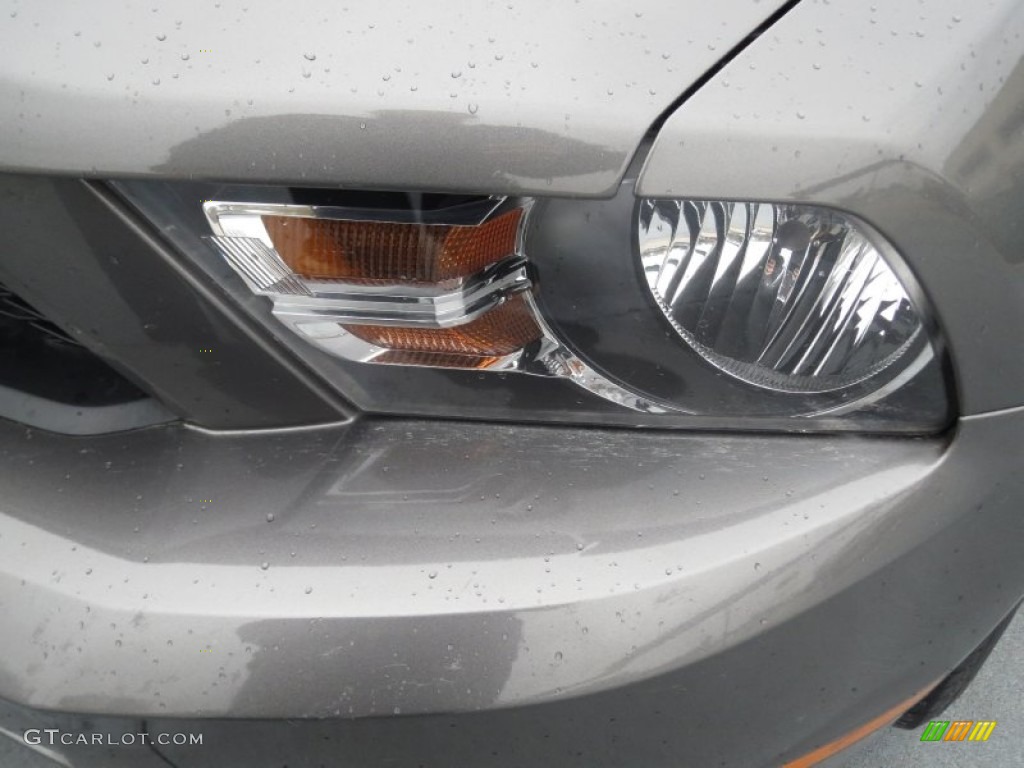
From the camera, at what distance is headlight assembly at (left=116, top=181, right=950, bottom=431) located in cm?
96

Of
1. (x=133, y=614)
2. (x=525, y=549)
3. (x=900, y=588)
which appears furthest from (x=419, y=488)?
(x=900, y=588)

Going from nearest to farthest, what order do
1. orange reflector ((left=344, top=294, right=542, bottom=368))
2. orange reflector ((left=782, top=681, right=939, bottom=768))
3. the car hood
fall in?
1. the car hood
2. orange reflector ((left=344, top=294, right=542, bottom=368))
3. orange reflector ((left=782, top=681, right=939, bottom=768))

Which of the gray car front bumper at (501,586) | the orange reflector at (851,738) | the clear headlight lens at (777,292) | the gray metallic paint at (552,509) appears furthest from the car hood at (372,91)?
the orange reflector at (851,738)

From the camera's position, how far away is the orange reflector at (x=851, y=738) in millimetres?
1146

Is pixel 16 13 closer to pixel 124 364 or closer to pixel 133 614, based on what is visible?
pixel 124 364

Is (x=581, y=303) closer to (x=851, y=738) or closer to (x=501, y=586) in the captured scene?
(x=501, y=586)

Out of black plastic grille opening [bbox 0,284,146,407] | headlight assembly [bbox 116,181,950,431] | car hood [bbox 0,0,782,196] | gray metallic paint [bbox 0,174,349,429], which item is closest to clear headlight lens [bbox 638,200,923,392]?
headlight assembly [bbox 116,181,950,431]

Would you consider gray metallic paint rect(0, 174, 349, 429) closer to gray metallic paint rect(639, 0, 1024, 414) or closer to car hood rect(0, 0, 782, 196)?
car hood rect(0, 0, 782, 196)

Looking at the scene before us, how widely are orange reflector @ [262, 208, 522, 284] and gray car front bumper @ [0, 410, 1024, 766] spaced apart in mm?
195

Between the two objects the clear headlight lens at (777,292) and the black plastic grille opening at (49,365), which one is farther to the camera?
the black plastic grille opening at (49,365)

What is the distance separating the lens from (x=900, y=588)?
3.36 ft

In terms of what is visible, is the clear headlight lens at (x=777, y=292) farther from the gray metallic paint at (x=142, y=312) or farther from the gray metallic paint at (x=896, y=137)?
the gray metallic paint at (x=142, y=312)

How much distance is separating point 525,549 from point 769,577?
0.78 feet

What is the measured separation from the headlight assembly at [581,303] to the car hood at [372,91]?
0.18ft
